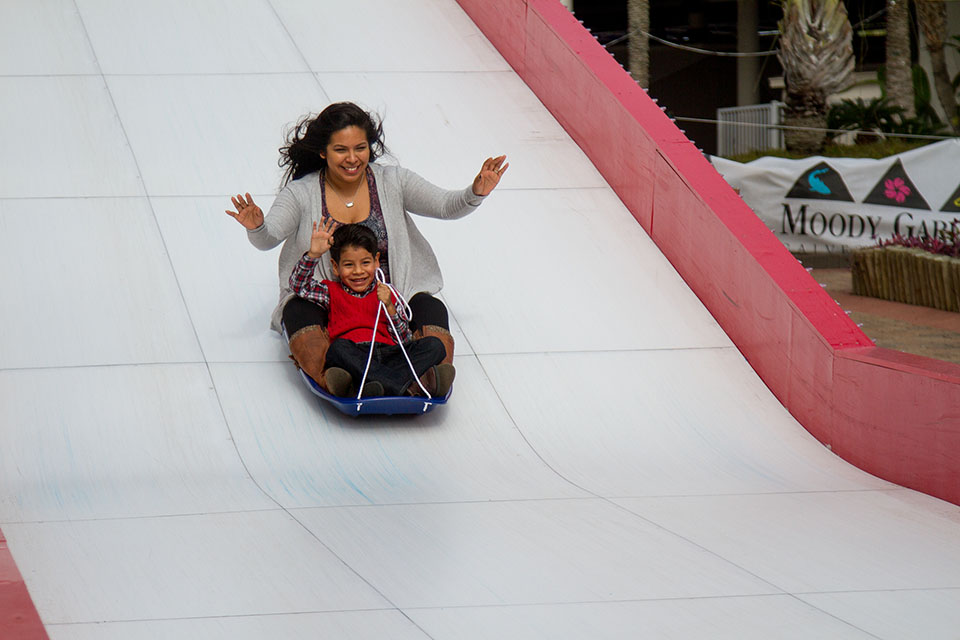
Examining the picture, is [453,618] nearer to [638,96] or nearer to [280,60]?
[638,96]

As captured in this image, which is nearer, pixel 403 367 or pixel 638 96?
pixel 403 367

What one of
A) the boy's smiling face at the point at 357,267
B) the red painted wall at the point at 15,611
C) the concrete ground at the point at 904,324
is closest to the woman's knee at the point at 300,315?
the boy's smiling face at the point at 357,267

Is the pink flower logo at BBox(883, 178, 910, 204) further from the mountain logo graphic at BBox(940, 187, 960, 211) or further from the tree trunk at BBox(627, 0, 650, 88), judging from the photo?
the tree trunk at BBox(627, 0, 650, 88)

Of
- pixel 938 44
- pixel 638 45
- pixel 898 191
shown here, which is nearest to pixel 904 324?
pixel 898 191

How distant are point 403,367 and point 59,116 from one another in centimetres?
346

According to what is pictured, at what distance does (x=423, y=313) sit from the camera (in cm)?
548

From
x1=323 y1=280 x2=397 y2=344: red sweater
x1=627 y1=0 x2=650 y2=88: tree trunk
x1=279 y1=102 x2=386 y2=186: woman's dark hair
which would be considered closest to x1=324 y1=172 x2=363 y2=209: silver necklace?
x1=279 y1=102 x2=386 y2=186: woman's dark hair

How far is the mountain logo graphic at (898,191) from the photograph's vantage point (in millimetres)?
14531

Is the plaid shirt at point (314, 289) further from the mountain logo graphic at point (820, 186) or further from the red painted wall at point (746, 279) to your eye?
the mountain logo graphic at point (820, 186)

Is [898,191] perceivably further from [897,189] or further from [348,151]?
[348,151]

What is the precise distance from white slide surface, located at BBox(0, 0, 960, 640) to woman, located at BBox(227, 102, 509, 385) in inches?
13.0

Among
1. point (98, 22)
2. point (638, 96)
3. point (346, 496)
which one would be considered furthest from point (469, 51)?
point (346, 496)

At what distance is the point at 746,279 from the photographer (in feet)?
19.7

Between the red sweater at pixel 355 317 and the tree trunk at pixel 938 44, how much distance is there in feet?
47.3
